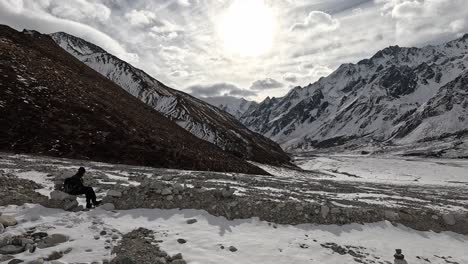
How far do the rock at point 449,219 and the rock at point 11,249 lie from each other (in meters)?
20.1

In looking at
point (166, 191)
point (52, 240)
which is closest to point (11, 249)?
point (52, 240)

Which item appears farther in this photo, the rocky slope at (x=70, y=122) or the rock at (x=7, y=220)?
the rocky slope at (x=70, y=122)

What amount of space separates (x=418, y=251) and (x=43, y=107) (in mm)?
47458

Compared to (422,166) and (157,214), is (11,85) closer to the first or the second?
(157,214)

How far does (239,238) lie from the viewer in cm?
1482

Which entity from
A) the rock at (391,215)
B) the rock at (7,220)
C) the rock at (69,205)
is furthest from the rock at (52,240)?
the rock at (391,215)

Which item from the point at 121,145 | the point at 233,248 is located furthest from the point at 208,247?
the point at 121,145

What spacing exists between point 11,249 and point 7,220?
7.84ft

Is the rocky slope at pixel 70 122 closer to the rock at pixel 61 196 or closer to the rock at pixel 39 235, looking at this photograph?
the rock at pixel 61 196

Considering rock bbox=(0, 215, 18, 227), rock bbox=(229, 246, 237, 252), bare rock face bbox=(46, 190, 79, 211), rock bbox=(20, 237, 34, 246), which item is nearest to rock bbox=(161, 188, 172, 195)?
bare rock face bbox=(46, 190, 79, 211)

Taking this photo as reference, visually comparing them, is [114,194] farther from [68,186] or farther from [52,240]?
[52,240]

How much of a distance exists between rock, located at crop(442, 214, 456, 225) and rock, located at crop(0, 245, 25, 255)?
20.1m

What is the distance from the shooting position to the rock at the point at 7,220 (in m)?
12.9

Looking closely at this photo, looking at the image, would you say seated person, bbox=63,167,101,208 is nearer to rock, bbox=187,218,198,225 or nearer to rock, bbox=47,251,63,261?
rock, bbox=187,218,198,225
